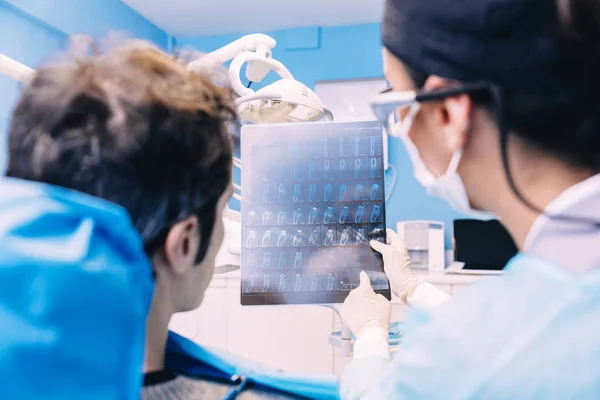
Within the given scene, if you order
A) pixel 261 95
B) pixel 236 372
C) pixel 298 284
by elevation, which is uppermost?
pixel 261 95

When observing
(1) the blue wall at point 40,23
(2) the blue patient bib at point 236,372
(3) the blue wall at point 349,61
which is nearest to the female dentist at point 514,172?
(2) the blue patient bib at point 236,372

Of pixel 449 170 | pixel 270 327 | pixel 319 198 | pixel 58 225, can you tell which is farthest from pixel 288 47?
pixel 58 225

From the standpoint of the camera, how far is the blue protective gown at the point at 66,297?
0.45 meters

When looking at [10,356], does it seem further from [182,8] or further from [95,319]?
[182,8]

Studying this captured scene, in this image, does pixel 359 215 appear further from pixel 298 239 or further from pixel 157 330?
pixel 157 330

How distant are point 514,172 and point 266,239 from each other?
82 cm

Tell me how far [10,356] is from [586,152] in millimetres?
672

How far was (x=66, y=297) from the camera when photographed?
0.47 meters

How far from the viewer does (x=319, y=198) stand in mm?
1358

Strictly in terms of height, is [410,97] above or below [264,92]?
below

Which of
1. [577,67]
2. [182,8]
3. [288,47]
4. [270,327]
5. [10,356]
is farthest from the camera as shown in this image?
[288,47]

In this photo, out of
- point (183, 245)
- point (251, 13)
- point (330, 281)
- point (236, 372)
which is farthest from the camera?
point (251, 13)

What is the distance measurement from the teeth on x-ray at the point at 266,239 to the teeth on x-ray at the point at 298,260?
0.08 meters

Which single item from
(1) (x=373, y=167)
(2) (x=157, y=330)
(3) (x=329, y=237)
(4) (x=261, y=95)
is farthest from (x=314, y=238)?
(2) (x=157, y=330)
